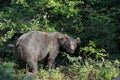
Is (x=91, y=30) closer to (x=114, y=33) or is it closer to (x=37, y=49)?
(x=114, y=33)

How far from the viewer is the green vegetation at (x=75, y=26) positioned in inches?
404

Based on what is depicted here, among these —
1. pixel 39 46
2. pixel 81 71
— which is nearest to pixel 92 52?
pixel 81 71

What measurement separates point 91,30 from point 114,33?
691 mm

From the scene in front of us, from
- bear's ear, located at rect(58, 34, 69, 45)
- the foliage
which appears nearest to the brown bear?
bear's ear, located at rect(58, 34, 69, 45)

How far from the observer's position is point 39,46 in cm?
967

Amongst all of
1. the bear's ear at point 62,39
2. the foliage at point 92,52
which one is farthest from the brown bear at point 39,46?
the foliage at point 92,52

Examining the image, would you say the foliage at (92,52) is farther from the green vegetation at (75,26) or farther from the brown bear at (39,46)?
the brown bear at (39,46)

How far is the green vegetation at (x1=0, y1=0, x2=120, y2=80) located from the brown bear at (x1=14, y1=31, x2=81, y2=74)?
0.28 meters

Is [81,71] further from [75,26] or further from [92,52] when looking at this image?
[75,26]

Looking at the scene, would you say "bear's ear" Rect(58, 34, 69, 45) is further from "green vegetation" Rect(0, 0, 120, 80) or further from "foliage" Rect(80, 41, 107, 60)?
"foliage" Rect(80, 41, 107, 60)

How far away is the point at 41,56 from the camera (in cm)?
978

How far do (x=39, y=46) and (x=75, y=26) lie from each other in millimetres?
2140

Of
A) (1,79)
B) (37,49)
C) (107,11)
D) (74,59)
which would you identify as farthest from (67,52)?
(1,79)

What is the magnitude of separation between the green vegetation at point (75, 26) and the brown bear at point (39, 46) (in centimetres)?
28
